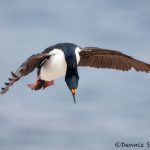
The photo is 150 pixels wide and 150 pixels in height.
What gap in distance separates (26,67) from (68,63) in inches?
53.5

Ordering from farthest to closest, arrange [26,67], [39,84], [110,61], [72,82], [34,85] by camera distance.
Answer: [110,61] < [39,84] < [34,85] < [72,82] < [26,67]

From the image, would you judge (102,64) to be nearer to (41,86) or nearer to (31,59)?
(41,86)

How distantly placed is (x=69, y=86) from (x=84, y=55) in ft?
4.82

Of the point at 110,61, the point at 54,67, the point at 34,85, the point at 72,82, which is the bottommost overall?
the point at 72,82

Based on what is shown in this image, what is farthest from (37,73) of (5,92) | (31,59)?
(5,92)

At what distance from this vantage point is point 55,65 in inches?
529

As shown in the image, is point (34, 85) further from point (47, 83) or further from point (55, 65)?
point (55, 65)

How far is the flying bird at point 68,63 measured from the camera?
501 inches

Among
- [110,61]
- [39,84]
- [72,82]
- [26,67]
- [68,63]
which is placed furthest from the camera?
[110,61]

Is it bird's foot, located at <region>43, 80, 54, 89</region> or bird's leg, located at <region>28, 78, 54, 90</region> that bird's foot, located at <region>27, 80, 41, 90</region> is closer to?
bird's leg, located at <region>28, 78, 54, 90</region>

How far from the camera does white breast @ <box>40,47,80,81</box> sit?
43.9 feet

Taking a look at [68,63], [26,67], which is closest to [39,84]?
[68,63]

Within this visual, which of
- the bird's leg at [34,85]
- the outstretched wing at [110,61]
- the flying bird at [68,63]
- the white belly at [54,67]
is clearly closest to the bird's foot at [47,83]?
the flying bird at [68,63]

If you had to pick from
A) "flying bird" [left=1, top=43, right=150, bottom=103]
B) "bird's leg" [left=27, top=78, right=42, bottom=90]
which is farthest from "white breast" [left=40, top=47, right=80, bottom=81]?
"bird's leg" [left=27, top=78, right=42, bottom=90]
